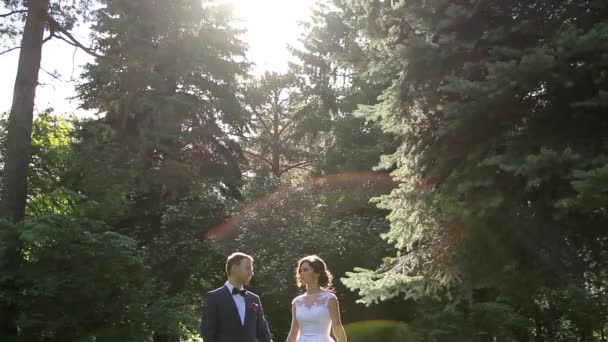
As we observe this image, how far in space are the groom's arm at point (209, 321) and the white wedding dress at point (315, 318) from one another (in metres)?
1.65

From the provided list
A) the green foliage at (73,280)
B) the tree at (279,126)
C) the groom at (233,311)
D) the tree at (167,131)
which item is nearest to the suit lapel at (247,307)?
the groom at (233,311)

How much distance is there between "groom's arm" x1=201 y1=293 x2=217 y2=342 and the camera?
4.29m

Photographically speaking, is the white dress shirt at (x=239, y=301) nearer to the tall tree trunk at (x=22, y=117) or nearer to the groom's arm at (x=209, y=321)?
the groom's arm at (x=209, y=321)

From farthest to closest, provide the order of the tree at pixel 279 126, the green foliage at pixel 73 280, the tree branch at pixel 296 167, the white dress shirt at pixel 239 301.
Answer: the tree branch at pixel 296 167 → the tree at pixel 279 126 → the green foliage at pixel 73 280 → the white dress shirt at pixel 239 301

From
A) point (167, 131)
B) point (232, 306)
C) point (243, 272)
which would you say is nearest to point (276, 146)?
point (167, 131)

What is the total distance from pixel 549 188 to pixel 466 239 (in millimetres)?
1316

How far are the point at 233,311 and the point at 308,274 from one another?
1.53 meters

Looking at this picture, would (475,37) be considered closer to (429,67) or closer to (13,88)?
(429,67)

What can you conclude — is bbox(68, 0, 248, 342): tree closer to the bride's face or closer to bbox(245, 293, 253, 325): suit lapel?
the bride's face

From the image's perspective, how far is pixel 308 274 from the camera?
229 inches

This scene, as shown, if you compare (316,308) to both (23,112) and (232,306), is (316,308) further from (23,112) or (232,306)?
(23,112)

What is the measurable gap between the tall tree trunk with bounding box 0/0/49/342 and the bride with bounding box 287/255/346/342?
314 inches

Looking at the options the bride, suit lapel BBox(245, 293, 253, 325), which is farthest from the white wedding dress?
suit lapel BBox(245, 293, 253, 325)

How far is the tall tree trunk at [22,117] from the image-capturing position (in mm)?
11969
